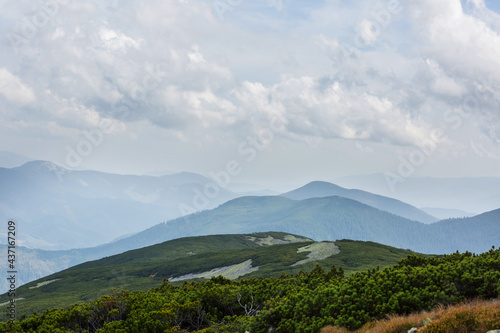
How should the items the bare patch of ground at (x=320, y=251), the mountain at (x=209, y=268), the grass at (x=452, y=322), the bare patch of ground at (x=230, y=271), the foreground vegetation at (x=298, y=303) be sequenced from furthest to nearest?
the bare patch of ground at (x=230, y=271), the bare patch of ground at (x=320, y=251), the mountain at (x=209, y=268), the foreground vegetation at (x=298, y=303), the grass at (x=452, y=322)

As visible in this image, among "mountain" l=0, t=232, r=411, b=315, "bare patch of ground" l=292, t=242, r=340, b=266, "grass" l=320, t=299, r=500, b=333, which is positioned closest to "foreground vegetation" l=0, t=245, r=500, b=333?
"grass" l=320, t=299, r=500, b=333

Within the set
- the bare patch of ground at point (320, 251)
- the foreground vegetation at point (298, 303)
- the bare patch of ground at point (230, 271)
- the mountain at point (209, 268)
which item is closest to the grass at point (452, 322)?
the foreground vegetation at point (298, 303)

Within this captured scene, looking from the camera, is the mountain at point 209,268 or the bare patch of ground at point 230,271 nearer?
the mountain at point 209,268

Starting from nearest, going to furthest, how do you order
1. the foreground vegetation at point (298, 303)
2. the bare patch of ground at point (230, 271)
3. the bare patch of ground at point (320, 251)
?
the foreground vegetation at point (298, 303) < the bare patch of ground at point (320, 251) < the bare patch of ground at point (230, 271)

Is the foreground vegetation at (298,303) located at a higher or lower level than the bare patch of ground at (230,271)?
higher

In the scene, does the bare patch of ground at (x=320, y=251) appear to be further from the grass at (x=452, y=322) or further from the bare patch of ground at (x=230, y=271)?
Answer: the grass at (x=452, y=322)

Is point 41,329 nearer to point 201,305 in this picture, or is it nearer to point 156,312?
point 156,312

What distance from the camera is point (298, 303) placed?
2262 cm

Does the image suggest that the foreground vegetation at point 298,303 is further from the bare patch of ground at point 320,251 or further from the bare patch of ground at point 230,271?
the bare patch of ground at point 230,271

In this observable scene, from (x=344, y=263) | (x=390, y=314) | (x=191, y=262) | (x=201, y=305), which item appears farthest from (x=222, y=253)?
(x=390, y=314)

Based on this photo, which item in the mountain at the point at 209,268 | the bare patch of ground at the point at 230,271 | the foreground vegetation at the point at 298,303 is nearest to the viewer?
the foreground vegetation at the point at 298,303

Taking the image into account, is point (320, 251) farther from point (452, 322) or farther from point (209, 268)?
point (452, 322)

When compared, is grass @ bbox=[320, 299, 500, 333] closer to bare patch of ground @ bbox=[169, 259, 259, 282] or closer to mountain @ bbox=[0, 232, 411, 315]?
mountain @ bbox=[0, 232, 411, 315]

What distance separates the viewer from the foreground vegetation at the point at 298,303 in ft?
65.9
